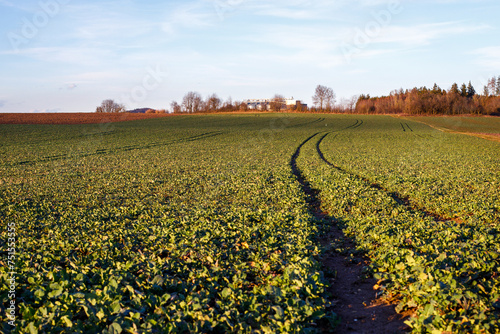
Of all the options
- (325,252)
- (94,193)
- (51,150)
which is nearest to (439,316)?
(325,252)

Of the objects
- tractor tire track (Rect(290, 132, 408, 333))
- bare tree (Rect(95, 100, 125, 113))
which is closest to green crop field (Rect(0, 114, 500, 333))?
tractor tire track (Rect(290, 132, 408, 333))

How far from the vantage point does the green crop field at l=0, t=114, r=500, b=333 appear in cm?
Result: 601

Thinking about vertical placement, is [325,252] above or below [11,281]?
below

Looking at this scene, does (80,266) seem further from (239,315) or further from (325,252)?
(325,252)

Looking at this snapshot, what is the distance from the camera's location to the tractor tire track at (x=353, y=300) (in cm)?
654

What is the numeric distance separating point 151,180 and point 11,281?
583 inches

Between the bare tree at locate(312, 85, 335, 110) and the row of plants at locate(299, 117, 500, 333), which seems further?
the bare tree at locate(312, 85, 335, 110)

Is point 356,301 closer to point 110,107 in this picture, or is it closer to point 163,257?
point 163,257

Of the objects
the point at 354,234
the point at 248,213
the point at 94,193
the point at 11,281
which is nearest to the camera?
the point at 11,281

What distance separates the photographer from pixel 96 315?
5.84 m

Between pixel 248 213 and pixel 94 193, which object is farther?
pixel 94 193

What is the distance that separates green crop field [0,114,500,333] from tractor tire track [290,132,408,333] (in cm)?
25

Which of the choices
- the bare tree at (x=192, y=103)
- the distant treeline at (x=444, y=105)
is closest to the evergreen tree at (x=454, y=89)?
the distant treeline at (x=444, y=105)

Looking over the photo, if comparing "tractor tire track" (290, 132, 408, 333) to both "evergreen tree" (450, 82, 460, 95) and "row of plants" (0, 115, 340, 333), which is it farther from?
"evergreen tree" (450, 82, 460, 95)
